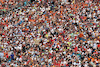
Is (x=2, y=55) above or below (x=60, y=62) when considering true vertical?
above

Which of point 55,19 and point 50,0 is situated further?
point 50,0

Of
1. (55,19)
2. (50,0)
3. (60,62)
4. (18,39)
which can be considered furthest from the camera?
(50,0)

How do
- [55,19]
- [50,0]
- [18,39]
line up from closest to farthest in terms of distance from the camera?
1. [18,39]
2. [55,19]
3. [50,0]

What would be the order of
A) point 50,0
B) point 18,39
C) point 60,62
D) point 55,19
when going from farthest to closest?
point 50,0, point 55,19, point 18,39, point 60,62

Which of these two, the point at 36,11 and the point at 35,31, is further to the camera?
the point at 36,11

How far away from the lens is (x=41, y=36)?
4.71 metres

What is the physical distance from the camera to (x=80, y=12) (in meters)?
5.14

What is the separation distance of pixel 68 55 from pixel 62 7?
6.77 feet

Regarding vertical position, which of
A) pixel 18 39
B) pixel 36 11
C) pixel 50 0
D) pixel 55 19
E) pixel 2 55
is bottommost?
pixel 2 55

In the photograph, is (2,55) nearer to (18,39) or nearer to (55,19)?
(18,39)

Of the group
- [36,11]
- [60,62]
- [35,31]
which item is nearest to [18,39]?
[35,31]

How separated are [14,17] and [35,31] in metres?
1.10

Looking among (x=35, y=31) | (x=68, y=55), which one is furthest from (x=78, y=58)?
(x=35, y=31)

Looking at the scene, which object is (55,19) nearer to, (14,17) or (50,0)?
(50,0)
